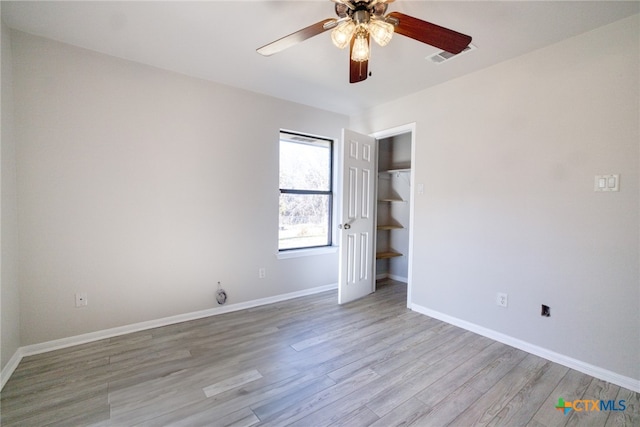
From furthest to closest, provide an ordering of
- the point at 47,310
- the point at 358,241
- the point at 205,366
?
the point at 358,241
the point at 47,310
the point at 205,366

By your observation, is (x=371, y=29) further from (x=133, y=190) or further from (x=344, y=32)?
(x=133, y=190)

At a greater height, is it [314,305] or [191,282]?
[191,282]

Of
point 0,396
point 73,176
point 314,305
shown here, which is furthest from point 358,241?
point 0,396

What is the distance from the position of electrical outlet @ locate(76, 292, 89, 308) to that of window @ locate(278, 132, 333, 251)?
77.4 inches

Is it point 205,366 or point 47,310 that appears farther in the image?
point 47,310

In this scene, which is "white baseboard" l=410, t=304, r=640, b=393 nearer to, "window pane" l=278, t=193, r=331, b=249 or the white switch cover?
the white switch cover

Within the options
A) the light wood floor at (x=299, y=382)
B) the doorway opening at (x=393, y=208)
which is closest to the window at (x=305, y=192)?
the doorway opening at (x=393, y=208)

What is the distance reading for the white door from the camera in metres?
3.37

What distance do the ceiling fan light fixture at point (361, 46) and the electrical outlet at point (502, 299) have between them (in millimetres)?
2360

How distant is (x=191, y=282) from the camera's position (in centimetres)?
291

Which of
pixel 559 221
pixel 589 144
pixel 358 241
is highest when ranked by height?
pixel 589 144

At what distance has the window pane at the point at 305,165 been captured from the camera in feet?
11.9

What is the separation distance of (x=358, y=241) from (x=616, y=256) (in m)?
2.29

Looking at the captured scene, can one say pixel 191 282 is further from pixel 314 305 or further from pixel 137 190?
pixel 314 305
